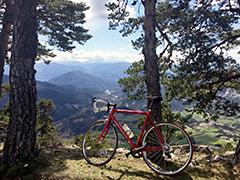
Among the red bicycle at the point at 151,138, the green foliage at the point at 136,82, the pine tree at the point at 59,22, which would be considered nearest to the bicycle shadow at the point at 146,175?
the red bicycle at the point at 151,138

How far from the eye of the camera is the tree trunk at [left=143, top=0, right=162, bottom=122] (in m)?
4.93

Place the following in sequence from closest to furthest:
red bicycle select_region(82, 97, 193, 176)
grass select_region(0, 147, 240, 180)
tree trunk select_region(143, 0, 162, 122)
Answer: grass select_region(0, 147, 240, 180) < red bicycle select_region(82, 97, 193, 176) < tree trunk select_region(143, 0, 162, 122)

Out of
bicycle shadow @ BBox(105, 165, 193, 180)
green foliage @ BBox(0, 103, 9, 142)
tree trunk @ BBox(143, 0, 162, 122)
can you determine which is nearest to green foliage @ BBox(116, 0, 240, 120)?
tree trunk @ BBox(143, 0, 162, 122)

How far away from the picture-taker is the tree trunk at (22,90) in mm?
3924

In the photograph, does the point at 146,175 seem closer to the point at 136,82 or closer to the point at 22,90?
the point at 22,90

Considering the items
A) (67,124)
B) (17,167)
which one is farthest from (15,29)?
(67,124)

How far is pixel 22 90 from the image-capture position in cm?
414

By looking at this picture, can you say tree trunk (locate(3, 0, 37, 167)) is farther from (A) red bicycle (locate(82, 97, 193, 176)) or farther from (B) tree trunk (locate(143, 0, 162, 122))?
(B) tree trunk (locate(143, 0, 162, 122))

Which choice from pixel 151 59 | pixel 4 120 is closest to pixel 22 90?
pixel 151 59

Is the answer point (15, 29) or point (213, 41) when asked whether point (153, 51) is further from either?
point (15, 29)

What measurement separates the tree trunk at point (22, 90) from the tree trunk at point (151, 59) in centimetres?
369

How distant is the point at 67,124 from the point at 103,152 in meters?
169

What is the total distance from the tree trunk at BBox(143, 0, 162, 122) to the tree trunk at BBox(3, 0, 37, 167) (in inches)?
145

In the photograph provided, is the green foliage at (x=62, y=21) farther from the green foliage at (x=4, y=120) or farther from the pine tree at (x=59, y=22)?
the green foliage at (x=4, y=120)
